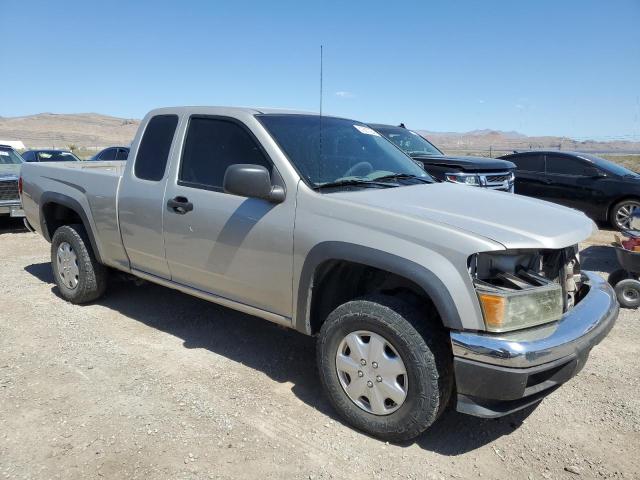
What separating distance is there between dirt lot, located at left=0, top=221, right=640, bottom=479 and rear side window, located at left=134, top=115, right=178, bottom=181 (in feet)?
4.69

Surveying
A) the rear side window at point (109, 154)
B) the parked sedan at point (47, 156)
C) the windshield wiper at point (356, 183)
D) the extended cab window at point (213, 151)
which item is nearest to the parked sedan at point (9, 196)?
the parked sedan at point (47, 156)

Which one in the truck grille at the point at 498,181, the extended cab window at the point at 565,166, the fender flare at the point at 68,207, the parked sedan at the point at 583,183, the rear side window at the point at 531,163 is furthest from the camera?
the rear side window at the point at 531,163

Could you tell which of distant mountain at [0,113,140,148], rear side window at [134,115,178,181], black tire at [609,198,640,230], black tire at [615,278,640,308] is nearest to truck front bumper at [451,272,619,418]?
rear side window at [134,115,178,181]

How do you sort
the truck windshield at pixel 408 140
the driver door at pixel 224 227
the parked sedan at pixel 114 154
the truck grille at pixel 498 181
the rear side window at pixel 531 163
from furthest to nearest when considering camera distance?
the parked sedan at pixel 114 154
the rear side window at pixel 531 163
the truck windshield at pixel 408 140
the truck grille at pixel 498 181
the driver door at pixel 224 227

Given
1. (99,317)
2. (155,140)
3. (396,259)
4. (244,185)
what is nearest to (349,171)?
(244,185)

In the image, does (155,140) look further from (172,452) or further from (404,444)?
(404,444)

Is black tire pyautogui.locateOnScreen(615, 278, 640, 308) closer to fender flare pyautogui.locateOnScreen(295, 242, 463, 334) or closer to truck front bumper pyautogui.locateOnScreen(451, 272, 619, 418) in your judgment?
truck front bumper pyautogui.locateOnScreen(451, 272, 619, 418)

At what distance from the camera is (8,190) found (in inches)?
370

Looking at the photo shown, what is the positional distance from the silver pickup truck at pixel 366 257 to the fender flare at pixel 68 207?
39 centimetres

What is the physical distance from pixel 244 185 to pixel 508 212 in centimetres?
163

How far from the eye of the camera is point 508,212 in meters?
3.21

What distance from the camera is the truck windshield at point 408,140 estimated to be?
946cm

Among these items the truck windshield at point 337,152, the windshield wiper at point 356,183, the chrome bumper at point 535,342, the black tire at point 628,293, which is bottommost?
the black tire at point 628,293

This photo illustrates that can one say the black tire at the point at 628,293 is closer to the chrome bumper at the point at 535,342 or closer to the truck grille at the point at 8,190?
the chrome bumper at the point at 535,342
